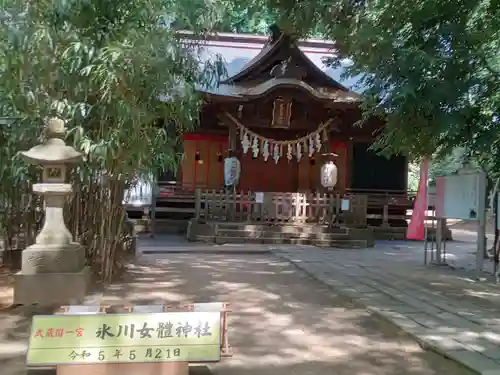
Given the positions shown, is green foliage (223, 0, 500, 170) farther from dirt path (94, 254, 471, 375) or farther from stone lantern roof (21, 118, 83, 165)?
stone lantern roof (21, 118, 83, 165)

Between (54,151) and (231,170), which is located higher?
(231,170)

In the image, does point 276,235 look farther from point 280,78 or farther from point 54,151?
point 54,151

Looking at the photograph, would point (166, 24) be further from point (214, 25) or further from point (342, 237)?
point (342, 237)

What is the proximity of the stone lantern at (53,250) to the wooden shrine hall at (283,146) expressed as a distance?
6776 mm

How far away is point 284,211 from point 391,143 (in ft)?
20.1

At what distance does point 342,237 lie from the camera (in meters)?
13.5

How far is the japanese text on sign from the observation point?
319 centimetres

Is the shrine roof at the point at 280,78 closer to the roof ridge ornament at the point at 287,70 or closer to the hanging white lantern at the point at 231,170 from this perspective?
the roof ridge ornament at the point at 287,70

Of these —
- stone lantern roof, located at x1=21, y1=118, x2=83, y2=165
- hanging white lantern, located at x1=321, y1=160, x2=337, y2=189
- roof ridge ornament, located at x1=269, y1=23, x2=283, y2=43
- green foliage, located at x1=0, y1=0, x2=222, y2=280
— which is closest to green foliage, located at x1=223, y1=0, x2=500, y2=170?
green foliage, located at x1=0, y1=0, x2=222, y2=280

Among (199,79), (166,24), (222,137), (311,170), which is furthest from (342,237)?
(166,24)

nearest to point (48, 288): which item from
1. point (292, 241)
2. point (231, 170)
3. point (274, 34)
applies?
point (292, 241)

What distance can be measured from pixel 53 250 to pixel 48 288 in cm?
43

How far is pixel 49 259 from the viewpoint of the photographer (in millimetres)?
5898

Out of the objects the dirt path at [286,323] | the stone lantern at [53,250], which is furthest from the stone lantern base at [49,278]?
the dirt path at [286,323]
